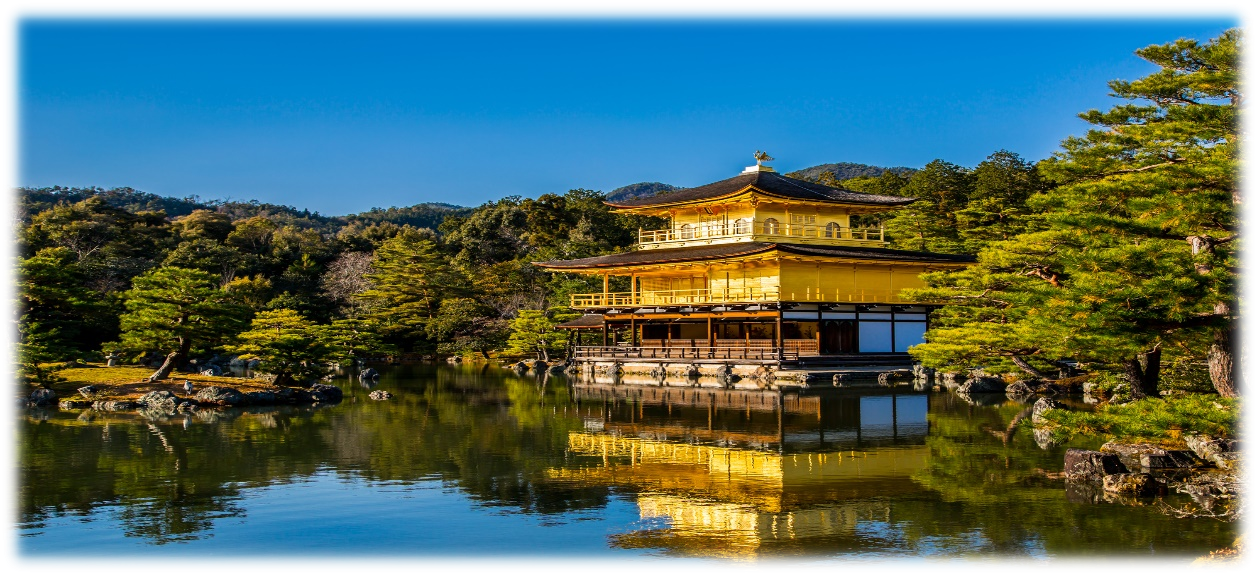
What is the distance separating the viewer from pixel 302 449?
1667 centimetres

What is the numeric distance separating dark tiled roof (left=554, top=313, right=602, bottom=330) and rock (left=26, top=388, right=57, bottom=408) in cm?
1939

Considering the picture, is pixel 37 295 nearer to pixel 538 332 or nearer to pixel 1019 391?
pixel 538 332

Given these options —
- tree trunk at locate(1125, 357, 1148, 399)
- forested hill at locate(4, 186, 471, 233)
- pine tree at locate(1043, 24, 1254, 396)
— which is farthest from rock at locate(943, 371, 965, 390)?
forested hill at locate(4, 186, 471, 233)

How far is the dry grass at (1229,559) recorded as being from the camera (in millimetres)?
8383

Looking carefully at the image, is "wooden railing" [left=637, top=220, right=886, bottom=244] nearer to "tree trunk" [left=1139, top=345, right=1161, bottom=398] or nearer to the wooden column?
the wooden column

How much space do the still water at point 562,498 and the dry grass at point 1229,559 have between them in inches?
10.3

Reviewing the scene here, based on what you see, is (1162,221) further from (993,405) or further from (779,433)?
(993,405)

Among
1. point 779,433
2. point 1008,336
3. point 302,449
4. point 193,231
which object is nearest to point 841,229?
point 1008,336

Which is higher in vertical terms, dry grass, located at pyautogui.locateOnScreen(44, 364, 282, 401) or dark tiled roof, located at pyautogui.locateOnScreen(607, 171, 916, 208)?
dark tiled roof, located at pyautogui.locateOnScreen(607, 171, 916, 208)

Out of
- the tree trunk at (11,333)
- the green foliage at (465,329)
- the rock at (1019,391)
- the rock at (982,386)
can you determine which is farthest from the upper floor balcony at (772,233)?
the tree trunk at (11,333)

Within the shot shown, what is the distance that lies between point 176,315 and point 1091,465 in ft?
68.7

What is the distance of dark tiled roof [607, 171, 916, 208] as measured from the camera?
116 ft

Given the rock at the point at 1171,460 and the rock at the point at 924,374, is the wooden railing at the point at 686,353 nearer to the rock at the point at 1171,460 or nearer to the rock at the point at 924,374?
the rock at the point at 924,374

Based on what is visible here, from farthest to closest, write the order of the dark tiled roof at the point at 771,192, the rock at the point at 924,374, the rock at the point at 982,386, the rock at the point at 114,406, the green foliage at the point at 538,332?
the green foliage at the point at 538,332 < the dark tiled roof at the point at 771,192 < the rock at the point at 924,374 < the rock at the point at 982,386 < the rock at the point at 114,406
